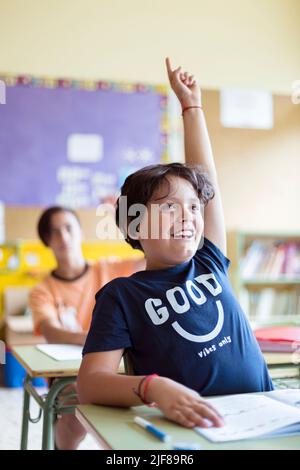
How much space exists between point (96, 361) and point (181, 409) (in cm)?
21

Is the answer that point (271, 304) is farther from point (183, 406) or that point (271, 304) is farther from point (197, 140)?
point (183, 406)

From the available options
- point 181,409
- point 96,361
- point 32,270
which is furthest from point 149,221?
point 32,270

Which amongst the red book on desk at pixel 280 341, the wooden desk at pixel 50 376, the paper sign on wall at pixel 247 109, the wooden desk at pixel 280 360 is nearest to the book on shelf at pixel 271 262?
the paper sign on wall at pixel 247 109

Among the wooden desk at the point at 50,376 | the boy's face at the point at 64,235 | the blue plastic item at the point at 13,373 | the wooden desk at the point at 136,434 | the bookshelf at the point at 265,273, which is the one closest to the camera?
→ the wooden desk at the point at 136,434

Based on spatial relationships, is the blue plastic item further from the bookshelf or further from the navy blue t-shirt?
the navy blue t-shirt

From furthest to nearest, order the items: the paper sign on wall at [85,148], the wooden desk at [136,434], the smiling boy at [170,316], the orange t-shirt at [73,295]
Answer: the paper sign on wall at [85,148] < the orange t-shirt at [73,295] < the smiling boy at [170,316] < the wooden desk at [136,434]

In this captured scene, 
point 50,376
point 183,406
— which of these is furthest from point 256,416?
point 50,376

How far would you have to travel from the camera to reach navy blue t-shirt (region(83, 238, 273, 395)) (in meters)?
1.09

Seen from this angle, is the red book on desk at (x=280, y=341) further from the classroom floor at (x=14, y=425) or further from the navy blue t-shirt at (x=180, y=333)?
the classroom floor at (x=14, y=425)

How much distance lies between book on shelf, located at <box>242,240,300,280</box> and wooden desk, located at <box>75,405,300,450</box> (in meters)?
4.23

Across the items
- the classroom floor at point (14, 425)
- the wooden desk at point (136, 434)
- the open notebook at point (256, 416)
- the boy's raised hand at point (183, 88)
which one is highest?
the boy's raised hand at point (183, 88)

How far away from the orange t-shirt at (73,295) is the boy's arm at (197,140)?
1.16 meters

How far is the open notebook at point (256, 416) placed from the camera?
0.87 metres

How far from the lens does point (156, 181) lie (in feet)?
3.89
